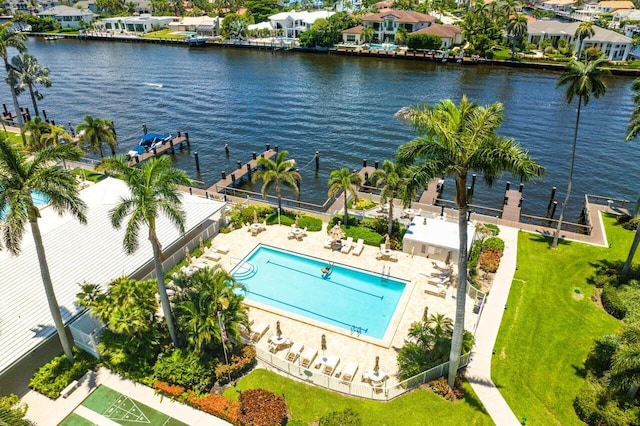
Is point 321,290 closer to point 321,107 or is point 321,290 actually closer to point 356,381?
point 356,381

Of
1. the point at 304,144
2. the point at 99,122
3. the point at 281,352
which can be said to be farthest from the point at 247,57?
the point at 281,352

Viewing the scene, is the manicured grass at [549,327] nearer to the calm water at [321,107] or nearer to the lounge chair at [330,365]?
the lounge chair at [330,365]

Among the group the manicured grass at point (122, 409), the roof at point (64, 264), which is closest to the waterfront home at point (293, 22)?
the roof at point (64, 264)

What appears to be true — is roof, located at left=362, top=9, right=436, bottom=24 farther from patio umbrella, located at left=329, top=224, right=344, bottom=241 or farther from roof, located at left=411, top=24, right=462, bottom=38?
patio umbrella, located at left=329, top=224, right=344, bottom=241

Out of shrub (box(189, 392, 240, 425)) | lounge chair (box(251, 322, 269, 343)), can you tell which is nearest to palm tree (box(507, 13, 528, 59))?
lounge chair (box(251, 322, 269, 343))

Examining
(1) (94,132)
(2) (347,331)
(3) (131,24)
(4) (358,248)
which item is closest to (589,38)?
(4) (358,248)

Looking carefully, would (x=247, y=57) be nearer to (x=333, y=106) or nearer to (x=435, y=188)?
(x=333, y=106)

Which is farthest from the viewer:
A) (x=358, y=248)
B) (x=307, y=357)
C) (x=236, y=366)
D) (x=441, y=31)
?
(x=441, y=31)
